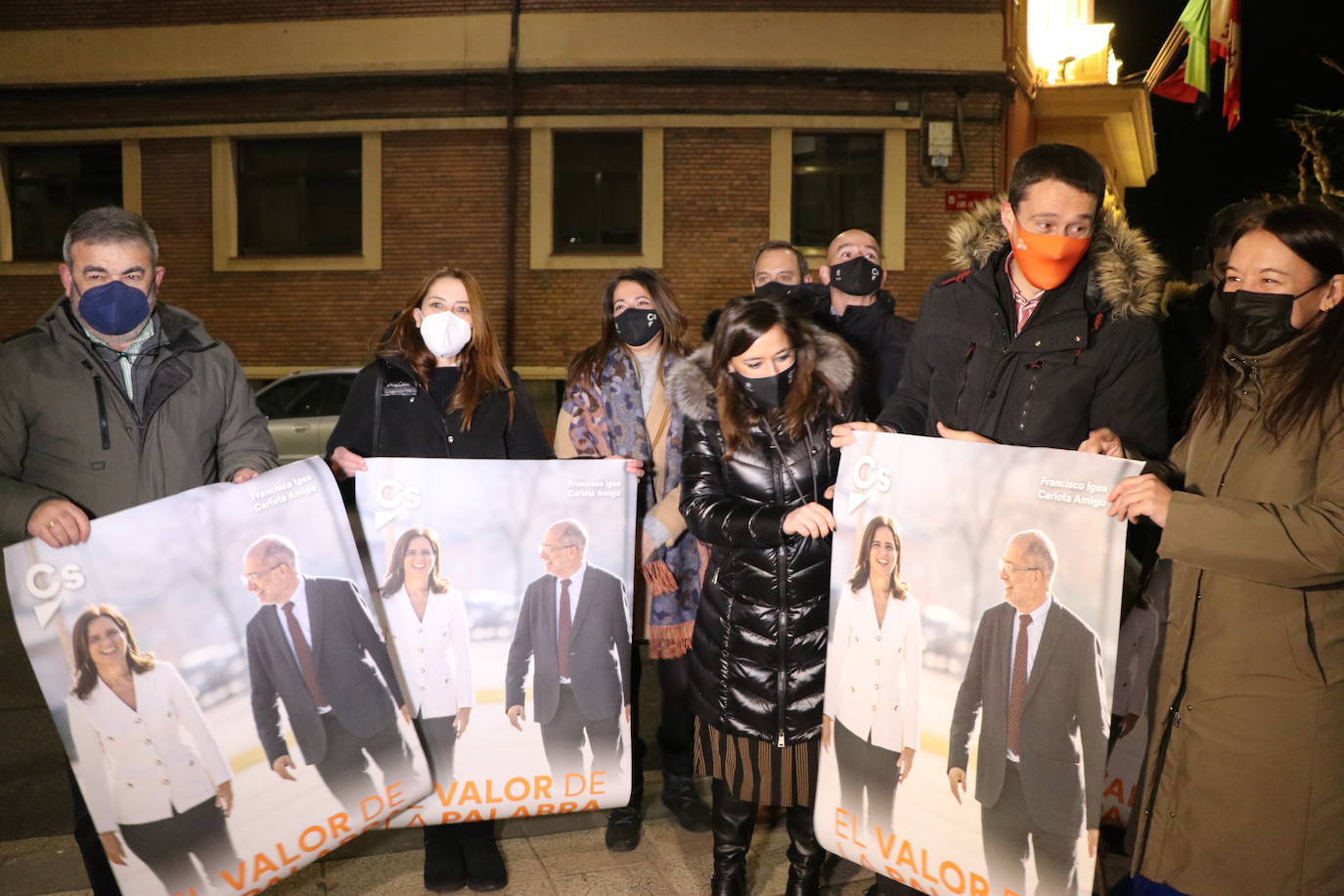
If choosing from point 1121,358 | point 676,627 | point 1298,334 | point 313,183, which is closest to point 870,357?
point 676,627

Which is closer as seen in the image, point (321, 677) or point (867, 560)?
point (867, 560)

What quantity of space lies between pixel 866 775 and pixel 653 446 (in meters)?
1.72

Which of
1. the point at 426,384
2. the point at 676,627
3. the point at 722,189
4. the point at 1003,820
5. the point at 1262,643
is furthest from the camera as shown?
the point at 722,189

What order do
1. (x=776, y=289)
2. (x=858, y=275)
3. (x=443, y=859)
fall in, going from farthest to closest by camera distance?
(x=776, y=289) < (x=858, y=275) < (x=443, y=859)

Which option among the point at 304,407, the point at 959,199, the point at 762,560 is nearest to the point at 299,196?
the point at 304,407

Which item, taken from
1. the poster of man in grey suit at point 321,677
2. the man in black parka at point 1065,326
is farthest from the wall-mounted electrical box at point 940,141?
the poster of man in grey suit at point 321,677

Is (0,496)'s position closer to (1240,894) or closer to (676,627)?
(676,627)

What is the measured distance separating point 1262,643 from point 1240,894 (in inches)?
22.6

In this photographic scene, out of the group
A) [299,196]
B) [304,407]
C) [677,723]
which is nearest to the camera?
[677,723]

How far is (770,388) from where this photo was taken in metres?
3.36

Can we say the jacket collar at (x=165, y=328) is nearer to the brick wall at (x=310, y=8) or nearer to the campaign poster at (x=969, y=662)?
the campaign poster at (x=969, y=662)

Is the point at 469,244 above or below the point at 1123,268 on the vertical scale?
above

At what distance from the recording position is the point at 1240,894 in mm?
2449

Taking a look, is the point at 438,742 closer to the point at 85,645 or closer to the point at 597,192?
the point at 85,645
